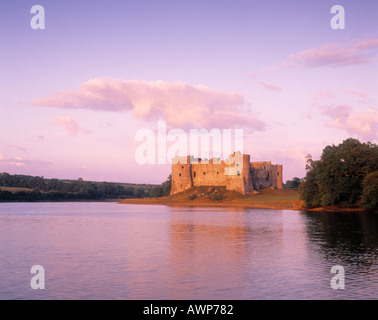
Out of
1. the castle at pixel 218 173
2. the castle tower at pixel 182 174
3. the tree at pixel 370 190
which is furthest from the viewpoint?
the castle tower at pixel 182 174

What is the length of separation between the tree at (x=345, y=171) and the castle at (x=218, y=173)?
4754cm

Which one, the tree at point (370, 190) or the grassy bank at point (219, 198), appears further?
the grassy bank at point (219, 198)

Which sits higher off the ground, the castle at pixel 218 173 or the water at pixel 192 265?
the castle at pixel 218 173

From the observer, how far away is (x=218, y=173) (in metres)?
112

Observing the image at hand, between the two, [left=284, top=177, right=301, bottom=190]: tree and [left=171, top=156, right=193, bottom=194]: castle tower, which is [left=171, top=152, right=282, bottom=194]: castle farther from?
[left=284, top=177, right=301, bottom=190]: tree

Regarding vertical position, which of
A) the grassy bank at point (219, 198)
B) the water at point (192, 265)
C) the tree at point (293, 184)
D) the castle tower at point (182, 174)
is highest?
the castle tower at point (182, 174)

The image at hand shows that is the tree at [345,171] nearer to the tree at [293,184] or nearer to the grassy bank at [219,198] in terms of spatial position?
the grassy bank at [219,198]

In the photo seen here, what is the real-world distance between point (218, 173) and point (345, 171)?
2226 inches

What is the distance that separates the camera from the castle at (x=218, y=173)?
10920 centimetres

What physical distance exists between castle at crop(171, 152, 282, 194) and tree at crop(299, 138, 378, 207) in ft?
156

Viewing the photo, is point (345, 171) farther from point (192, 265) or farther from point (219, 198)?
point (219, 198)

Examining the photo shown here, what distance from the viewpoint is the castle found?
109200mm

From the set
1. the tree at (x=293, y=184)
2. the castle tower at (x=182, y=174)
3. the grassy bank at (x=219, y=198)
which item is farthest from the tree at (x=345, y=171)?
the tree at (x=293, y=184)

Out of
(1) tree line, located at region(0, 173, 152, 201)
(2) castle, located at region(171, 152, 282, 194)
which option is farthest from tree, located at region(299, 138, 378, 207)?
(1) tree line, located at region(0, 173, 152, 201)
